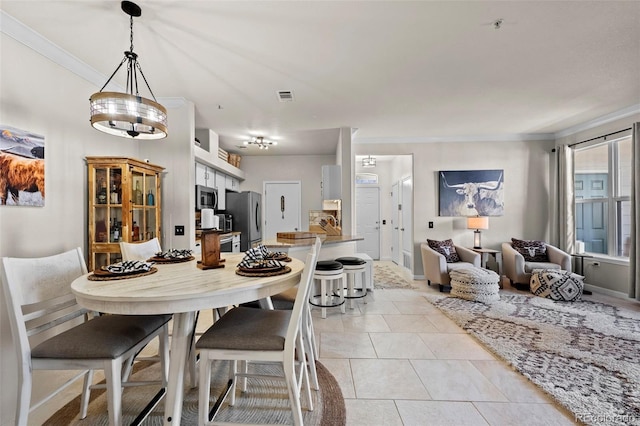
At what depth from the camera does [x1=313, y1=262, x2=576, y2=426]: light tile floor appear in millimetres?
1751

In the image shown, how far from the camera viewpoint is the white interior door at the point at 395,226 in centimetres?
Answer: 691

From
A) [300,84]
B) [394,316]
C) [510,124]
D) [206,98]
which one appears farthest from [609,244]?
[206,98]

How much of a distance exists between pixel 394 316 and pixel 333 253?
3.52 feet

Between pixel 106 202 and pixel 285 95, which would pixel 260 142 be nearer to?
pixel 285 95

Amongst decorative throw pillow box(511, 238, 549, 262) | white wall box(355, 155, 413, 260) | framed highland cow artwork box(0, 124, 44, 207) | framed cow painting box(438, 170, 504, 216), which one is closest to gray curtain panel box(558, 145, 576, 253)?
decorative throw pillow box(511, 238, 549, 262)

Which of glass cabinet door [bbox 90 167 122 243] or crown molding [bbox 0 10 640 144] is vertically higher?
crown molding [bbox 0 10 640 144]

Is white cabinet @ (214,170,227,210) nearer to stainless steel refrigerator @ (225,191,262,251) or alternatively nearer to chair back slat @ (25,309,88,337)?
stainless steel refrigerator @ (225,191,262,251)

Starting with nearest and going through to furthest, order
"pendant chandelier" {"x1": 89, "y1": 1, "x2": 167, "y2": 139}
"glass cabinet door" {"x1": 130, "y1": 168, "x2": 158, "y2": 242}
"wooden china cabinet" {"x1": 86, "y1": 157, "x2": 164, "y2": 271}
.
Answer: "pendant chandelier" {"x1": 89, "y1": 1, "x2": 167, "y2": 139}
"wooden china cabinet" {"x1": 86, "y1": 157, "x2": 164, "y2": 271}
"glass cabinet door" {"x1": 130, "y1": 168, "x2": 158, "y2": 242}

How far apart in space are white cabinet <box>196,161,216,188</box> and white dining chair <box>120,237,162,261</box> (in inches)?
74.6

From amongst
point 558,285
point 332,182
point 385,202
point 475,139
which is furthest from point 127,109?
point 385,202

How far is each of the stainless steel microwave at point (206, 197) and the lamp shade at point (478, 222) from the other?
4255mm

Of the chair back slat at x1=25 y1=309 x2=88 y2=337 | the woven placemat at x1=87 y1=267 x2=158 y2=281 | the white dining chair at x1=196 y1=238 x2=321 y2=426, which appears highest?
the woven placemat at x1=87 y1=267 x2=158 y2=281

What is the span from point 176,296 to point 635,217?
5.30m

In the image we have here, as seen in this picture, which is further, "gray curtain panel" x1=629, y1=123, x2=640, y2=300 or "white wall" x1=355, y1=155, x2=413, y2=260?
"white wall" x1=355, y1=155, x2=413, y2=260
